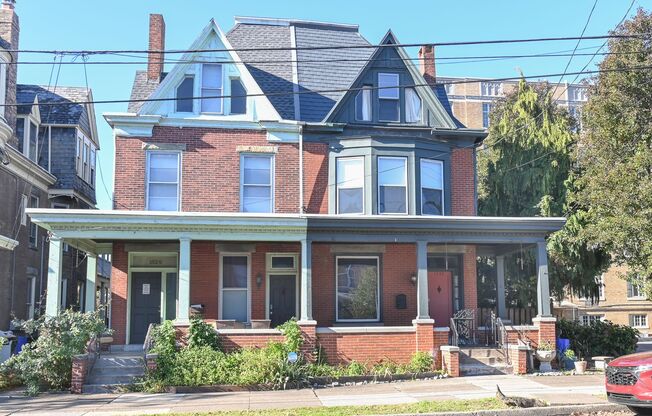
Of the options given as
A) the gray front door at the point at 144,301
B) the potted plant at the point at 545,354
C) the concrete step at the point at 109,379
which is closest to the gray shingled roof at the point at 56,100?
the gray front door at the point at 144,301

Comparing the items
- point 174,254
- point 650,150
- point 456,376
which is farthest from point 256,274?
point 650,150

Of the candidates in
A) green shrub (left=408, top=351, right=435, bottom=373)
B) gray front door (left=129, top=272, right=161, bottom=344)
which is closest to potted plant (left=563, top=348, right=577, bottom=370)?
green shrub (left=408, top=351, right=435, bottom=373)

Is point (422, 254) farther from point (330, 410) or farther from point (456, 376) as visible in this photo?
point (330, 410)

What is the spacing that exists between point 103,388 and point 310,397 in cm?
490

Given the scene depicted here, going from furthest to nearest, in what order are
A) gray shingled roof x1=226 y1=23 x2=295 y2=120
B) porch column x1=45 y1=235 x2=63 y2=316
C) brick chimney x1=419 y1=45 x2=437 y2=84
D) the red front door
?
brick chimney x1=419 y1=45 x2=437 y2=84 < gray shingled roof x1=226 y1=23 x2=295 y2=120 < the red front door < porch column x1=45 y1=235 x2=63 y2=316

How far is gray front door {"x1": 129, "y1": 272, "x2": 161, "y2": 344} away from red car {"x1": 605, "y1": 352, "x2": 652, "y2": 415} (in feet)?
42.4

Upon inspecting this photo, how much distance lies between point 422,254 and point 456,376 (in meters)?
3.35

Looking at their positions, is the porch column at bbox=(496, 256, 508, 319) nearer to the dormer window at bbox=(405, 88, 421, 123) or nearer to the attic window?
the dormer window at bbox=(405, 88, 421, 123)

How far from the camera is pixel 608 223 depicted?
62.4 feet

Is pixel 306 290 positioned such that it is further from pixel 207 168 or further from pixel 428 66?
pixel 428 66

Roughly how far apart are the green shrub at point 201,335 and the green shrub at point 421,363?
497 cm

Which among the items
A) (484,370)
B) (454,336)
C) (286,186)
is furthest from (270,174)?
(484,370)

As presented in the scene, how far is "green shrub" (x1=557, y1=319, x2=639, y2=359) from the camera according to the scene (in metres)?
19.7

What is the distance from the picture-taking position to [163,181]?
1947cm
